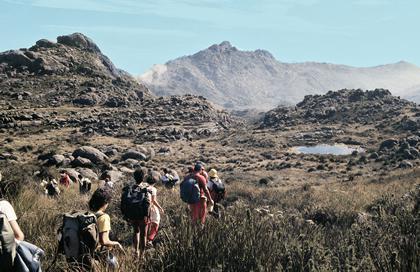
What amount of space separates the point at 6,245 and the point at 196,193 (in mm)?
5330

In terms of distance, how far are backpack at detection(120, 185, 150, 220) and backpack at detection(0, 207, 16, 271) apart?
10.3 ft

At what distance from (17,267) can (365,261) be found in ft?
9.83

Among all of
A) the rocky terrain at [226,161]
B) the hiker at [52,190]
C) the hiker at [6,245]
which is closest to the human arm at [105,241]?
the rocky terrain at [226,161]

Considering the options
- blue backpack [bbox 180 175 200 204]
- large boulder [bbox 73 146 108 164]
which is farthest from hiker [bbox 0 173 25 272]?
large boulder [bbox 73 146 108 164]

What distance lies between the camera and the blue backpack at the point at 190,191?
9.24 meters

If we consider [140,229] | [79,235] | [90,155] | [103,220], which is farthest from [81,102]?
[79,235]

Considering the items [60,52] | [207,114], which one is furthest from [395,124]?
[60,52]

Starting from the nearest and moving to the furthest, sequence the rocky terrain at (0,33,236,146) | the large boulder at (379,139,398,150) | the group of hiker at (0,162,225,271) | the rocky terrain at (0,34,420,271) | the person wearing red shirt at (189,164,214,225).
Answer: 1. the group of hiker at (0,162,225,271)
2. the rocky terrain at (0,34,420,271)
3. the person wearing red shirt at (189,164,214,225)
4. the large boulder at (379,139,398,150)
5. the rocky terrain at (0,33,236,146)

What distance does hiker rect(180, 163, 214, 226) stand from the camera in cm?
927

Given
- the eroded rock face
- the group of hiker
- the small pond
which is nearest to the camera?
the group of hiker

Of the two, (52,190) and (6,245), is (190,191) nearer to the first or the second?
(6,245)

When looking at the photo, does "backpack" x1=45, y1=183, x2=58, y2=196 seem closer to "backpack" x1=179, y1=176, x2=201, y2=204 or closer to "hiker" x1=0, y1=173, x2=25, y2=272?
"backpack" x1=179, y1=176, x2=201, y2=204

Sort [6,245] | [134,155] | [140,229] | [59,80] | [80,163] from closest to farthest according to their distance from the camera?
[6,245], [140,229], [80,163], [134,155], [59,80]

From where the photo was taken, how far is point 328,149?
2685 inches
